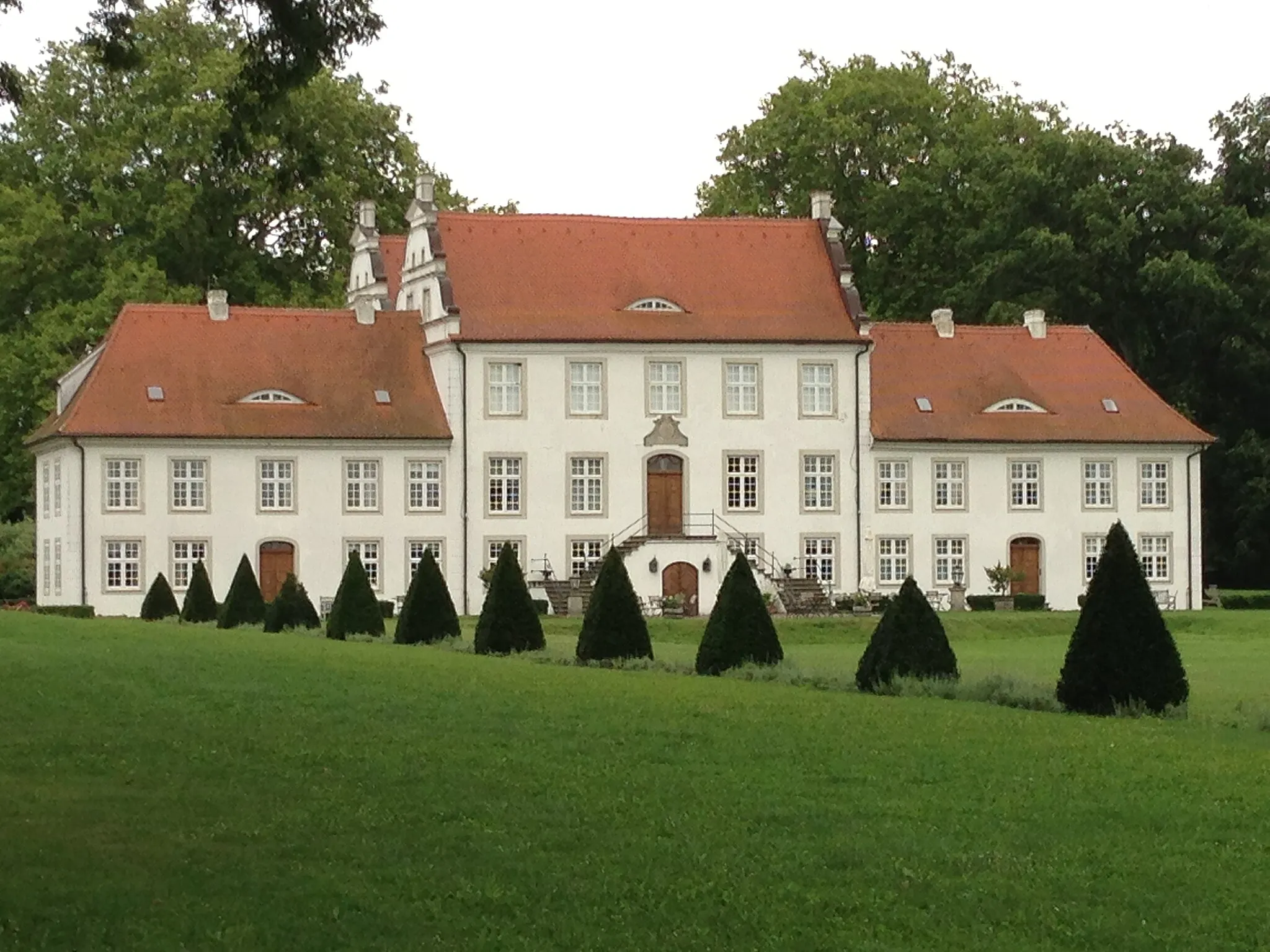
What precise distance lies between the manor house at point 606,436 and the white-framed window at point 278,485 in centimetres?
5

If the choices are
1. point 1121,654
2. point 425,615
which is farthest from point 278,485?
point 1121,654

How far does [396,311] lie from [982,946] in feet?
153

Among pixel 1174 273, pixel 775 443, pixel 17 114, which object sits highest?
pixel 17 114

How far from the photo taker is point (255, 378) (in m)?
52.7

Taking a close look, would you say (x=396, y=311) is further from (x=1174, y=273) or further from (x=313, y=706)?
(x=313, y=706)

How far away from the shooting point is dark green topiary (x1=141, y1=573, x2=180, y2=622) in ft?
147

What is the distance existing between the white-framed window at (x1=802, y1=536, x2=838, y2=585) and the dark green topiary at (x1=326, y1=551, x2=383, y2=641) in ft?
60.9

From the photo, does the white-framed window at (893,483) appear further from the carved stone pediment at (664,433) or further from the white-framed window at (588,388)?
the white-framed window at (588,388)

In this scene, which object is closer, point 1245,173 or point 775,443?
point 775,443

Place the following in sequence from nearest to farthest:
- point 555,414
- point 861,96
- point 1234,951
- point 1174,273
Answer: point 1234,951 < point 555,414 < point 1174,273 < point 861,96

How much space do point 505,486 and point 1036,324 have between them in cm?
1445

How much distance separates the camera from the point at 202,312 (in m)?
53.8

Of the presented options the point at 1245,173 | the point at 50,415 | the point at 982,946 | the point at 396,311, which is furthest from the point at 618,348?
the point at 982,946

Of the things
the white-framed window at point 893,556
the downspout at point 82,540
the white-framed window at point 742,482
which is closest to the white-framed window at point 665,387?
the white-framed window at point 742,482
